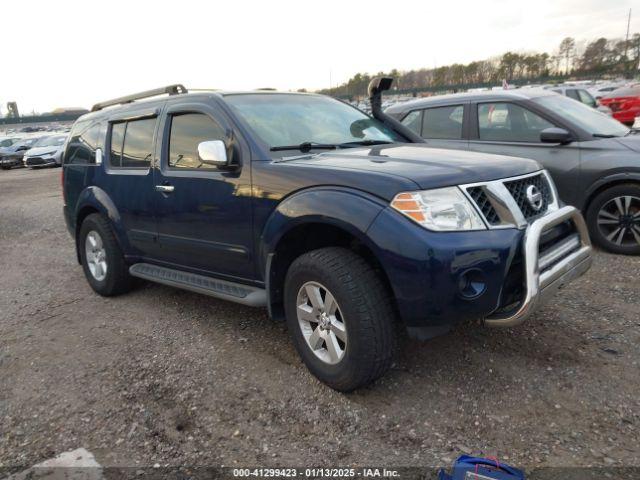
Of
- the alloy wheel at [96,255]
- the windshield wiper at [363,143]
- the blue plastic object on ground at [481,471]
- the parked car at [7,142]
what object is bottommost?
the blue plastic object on ground at [481,471]

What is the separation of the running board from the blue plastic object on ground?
1615 mm

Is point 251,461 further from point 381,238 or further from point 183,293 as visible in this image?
point 183,293

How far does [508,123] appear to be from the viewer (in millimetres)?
5785

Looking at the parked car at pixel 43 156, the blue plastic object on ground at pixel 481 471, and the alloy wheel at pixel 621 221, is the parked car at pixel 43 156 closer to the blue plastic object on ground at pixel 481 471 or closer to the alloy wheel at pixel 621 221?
the alloy wheel at pixel 621 221

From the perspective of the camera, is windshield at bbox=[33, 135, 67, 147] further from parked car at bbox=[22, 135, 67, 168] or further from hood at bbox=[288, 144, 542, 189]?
hood at bbox=[288, 144, 542, 189]

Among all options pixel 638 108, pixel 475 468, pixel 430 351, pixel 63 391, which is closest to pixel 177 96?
pixel 63 391

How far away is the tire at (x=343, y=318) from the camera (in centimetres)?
271

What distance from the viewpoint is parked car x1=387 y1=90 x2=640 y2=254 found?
505 cm

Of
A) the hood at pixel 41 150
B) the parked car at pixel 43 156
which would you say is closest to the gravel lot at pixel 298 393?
the parked car at pixel 43 156

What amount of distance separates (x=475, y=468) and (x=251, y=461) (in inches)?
41.4

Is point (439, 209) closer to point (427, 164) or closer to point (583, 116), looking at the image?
point (427, 164)

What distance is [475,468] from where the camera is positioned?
2.07 m

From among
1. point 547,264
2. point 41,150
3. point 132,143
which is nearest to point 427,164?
point 547,264

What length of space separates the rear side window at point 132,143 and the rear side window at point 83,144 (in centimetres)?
32
